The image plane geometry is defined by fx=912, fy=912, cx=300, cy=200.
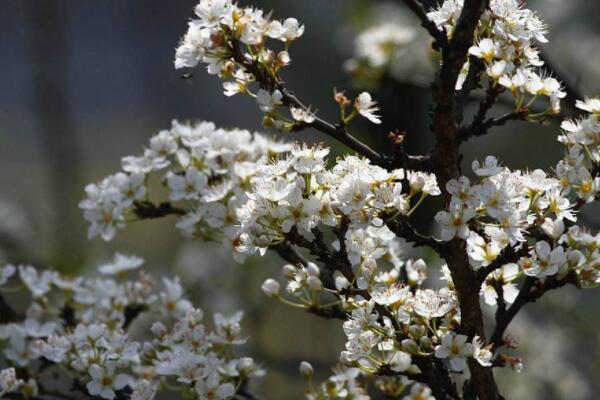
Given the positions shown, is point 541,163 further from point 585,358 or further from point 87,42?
point 87,42

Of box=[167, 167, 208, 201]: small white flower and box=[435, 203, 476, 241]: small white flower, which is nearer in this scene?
box=[435, 203, 476, 241]: small white flower

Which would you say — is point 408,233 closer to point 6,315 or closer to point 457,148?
point 457,148

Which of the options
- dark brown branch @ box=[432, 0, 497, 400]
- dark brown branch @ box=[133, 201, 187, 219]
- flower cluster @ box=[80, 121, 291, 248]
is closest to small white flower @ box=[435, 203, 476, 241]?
dark brown branch @ box=[432, 0, 497, 400]

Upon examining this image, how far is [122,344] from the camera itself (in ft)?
7.30

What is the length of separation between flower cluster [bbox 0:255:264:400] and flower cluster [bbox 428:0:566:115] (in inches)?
36.0

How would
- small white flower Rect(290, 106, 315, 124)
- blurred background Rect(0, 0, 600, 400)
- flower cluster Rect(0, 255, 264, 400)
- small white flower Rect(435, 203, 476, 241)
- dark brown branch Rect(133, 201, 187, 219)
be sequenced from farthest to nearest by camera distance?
blurred background Rect(0, 0, 600, 400) < dark brown branch Rect(133, 201, 187, 219) < flower cluster Rect(0, 255, 264, 400) < small white flower Rect(290, 106, 315, 124) < small white flower Rect(435, 203, 476, 241)

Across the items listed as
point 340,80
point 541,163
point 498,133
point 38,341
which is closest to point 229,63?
point 38,341

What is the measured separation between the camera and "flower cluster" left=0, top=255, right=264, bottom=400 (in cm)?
213

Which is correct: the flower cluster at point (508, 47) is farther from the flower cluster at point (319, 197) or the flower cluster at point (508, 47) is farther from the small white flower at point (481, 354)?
the small white flower at point (481, 354)

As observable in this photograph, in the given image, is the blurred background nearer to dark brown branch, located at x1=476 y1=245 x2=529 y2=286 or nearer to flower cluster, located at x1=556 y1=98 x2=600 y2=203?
flower cluster, located at x1=556 y1=98 x2=600 y2=203

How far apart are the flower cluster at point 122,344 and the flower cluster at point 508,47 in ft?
3.00

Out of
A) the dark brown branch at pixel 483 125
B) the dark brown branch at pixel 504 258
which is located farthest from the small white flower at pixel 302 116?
the dark brown branch at pixel 504 258

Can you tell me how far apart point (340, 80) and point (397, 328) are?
17.6 ft

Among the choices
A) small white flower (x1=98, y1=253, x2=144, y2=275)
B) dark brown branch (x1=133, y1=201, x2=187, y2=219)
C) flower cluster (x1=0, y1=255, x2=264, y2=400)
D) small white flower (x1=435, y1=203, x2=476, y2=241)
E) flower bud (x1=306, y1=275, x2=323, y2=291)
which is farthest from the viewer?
small white flower (x1=98, y1=253, x2=144, y2=275)
